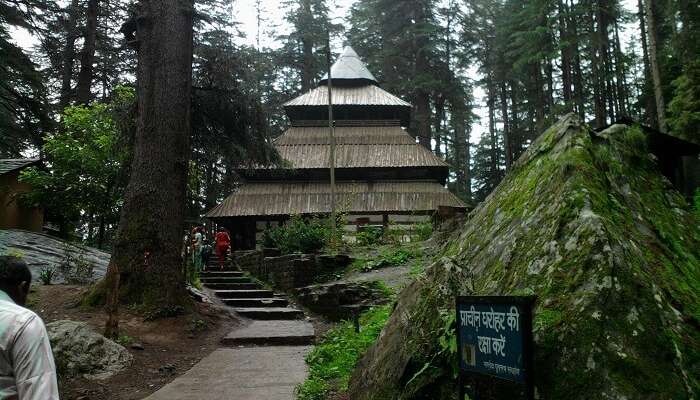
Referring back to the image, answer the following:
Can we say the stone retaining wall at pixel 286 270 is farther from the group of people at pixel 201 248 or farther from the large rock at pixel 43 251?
the large rock at pixel 43 251

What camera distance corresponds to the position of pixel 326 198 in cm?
2539

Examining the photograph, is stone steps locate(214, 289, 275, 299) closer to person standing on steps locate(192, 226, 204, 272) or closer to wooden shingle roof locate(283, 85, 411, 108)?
person standing on steps locate(192, 226, 204, 272)

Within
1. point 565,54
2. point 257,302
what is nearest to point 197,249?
point 257,302

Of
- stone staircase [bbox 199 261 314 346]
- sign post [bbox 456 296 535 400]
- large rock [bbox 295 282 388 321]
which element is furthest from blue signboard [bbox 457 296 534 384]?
large rock [bbox 295 282 388 321]

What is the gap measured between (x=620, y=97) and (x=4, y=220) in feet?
96.7

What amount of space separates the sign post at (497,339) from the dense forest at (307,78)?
455 centimetres

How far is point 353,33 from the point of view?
1667 inches

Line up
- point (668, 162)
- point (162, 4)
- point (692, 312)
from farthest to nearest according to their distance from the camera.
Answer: point (162, 4) → point (668, 162) → point (692, 312)

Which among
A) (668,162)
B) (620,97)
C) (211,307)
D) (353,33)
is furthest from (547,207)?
(353,33)

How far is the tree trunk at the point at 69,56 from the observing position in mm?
21686

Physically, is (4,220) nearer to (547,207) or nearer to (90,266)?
(90,266)

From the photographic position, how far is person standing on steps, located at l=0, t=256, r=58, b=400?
195cm

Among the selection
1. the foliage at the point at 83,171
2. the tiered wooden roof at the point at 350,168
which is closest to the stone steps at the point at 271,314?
the foliage at the point at 83,171

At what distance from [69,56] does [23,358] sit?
2412 centimetres
